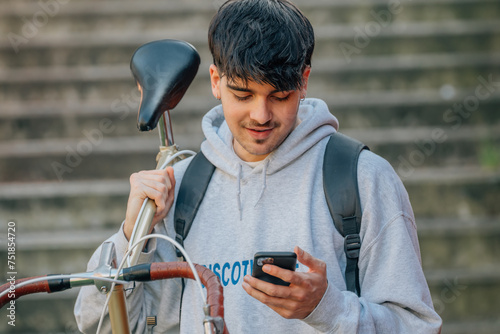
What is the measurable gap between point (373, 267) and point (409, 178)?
8.61ft

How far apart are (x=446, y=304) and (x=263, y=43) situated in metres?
2.92

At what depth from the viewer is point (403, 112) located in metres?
4.62

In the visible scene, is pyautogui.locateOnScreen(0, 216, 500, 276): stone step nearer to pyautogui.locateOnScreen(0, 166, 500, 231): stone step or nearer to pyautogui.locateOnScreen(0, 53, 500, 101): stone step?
pyautogui.locateOnScreen(0, 166, 500, 231): stone step

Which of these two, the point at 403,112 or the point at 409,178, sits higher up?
the point at 403,112

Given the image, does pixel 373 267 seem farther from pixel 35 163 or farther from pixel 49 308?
pixel 35 163

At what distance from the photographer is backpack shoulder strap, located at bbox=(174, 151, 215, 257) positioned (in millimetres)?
2023

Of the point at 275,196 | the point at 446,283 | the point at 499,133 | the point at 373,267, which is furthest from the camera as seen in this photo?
the point at 499,133

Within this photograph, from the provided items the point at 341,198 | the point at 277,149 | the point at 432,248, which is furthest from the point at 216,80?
the point at 432,248

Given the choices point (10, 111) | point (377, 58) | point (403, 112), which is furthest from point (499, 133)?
point (10, 111)

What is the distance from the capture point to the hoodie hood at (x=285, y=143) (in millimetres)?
2002

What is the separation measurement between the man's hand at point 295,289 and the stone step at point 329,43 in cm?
330

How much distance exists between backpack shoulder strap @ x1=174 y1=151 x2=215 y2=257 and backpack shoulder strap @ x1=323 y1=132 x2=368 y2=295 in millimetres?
390

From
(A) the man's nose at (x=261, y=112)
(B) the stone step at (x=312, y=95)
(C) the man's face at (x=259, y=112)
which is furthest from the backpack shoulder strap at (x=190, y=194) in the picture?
(B) the stone step at (x=312, y=95)

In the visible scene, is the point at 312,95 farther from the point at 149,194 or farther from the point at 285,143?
the point at 149,194
